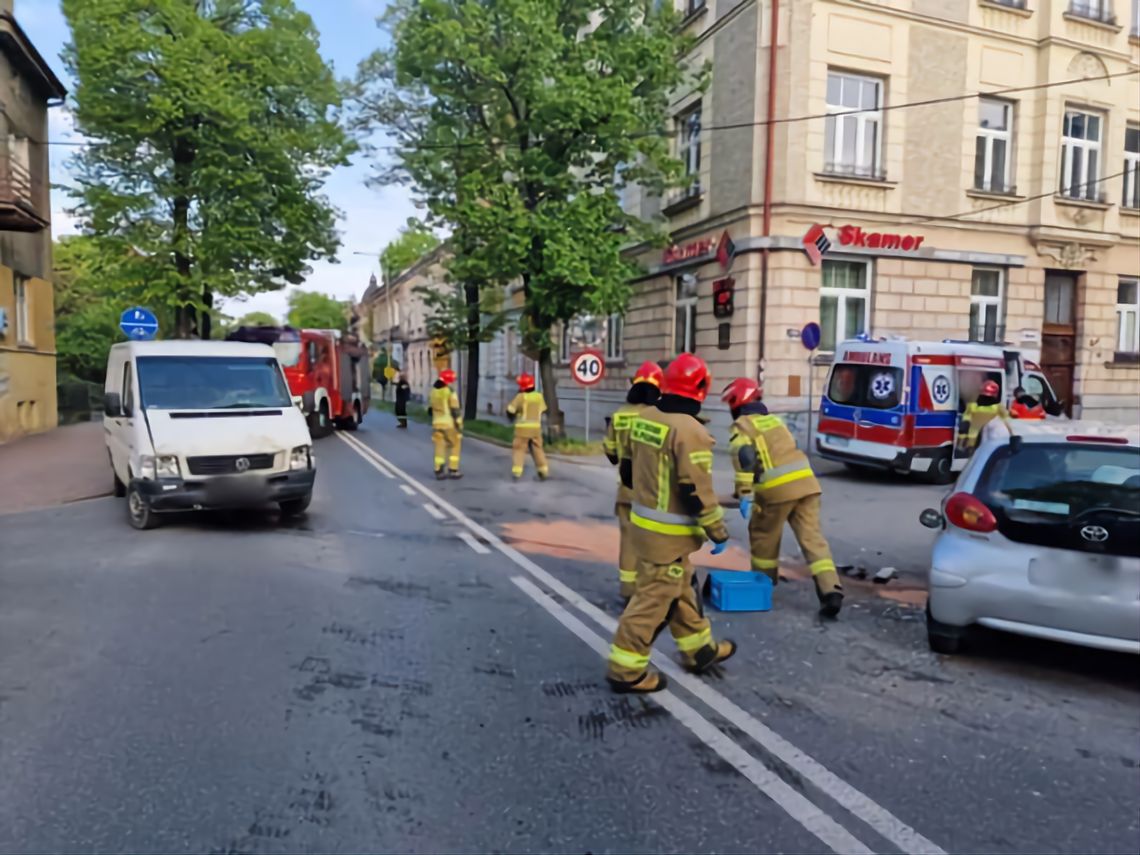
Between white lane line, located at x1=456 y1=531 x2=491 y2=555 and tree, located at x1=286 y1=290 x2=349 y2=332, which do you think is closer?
white lane line, located at x1=456 y1=531 x2=491 y2=555

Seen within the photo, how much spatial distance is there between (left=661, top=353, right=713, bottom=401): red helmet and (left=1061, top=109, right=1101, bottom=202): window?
2042 centimetres

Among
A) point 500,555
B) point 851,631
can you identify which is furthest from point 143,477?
point 851,631

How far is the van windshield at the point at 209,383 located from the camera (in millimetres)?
9469

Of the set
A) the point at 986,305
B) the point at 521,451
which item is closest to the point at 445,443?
the point at 521,451

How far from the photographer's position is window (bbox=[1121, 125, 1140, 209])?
21.9 meters

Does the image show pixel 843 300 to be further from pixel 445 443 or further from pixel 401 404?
pixel 401 404

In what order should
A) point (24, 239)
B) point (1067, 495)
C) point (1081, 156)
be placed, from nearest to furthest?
1. point (1067, 495)
2. point (24, 239)
3. point (1081, 156)

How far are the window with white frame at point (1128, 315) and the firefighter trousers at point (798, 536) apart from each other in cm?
2046

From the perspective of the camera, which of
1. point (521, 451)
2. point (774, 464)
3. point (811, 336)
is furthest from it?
point (811, 336)

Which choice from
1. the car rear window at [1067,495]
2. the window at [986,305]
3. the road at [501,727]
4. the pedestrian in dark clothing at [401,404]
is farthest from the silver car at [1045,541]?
the pedestrian in dark clothing at [401,404]

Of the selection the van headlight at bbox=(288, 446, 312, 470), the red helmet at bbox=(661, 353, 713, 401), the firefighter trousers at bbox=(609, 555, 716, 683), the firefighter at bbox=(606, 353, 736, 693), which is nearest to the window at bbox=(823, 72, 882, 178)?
the van headlight at bbox=(288, 446, 312, 470)

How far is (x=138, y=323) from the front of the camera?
17.3 meters

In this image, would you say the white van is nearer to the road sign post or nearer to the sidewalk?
the sidewalk

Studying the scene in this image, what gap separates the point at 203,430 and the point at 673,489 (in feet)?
20.6
